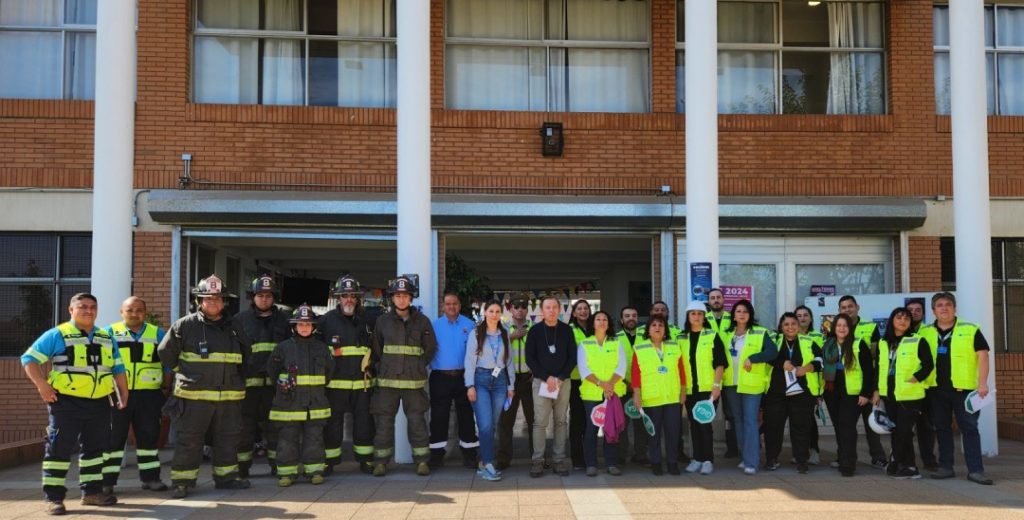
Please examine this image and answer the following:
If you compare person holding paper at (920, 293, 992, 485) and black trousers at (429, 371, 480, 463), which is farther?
black trousers at (429, 371, 480, 463)

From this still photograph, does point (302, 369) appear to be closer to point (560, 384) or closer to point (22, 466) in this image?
point (560, 384)

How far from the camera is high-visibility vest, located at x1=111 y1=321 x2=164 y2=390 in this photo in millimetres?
7977

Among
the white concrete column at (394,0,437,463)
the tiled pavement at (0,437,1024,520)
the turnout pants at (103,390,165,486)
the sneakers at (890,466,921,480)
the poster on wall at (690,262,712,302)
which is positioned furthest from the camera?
the poster on wall at (690,262,712,302)

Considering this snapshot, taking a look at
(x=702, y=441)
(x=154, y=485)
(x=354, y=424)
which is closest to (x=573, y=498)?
(x=702, y=441)

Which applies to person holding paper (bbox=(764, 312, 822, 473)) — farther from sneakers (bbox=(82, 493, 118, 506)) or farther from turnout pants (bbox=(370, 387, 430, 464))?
sneakers (bbox=(82, 493, 118, 506))

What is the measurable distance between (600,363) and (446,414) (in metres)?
1.63

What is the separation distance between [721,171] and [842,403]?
14.9 feet

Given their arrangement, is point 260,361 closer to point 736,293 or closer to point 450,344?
point 450,344

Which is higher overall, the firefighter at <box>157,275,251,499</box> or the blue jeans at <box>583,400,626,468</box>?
the firefighter at <box>157,275,251,499</box>

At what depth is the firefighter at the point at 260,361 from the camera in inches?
328

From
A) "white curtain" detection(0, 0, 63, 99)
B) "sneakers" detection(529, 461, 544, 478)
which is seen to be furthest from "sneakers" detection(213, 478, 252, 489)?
"white curtain" detection(0, 0, 63, 99)

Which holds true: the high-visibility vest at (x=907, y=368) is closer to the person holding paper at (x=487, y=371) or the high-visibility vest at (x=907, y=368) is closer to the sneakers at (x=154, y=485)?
the person holding paper at (x=487, y=371)

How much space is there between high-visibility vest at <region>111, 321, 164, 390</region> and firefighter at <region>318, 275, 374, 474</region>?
1.48 m

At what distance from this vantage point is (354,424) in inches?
345
